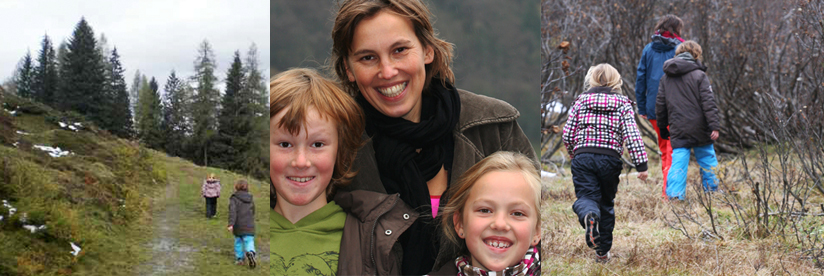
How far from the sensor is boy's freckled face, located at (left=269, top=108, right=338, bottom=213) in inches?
91.4

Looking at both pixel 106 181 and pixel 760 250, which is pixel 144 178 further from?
pixel 760 250

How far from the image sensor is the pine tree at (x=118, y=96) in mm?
2846

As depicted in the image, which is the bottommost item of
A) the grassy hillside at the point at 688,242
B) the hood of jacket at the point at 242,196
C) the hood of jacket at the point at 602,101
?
the grassy hillside at the point at 688,242

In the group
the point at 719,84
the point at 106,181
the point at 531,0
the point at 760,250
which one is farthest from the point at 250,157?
the point at 719,84

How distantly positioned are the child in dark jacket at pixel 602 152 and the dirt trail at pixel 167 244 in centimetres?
213

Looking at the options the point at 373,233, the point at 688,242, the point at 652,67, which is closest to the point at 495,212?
the point at 373,233

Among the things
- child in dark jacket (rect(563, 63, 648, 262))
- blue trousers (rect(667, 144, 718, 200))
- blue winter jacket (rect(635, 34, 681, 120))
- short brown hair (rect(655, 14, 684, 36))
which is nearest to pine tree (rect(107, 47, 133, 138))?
child in dark jacket (rect(563, 63, 648, 262))

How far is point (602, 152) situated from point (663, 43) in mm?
2739

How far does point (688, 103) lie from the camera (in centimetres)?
564

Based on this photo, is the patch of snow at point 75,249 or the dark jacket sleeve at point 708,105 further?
the dark jacket sleeve at point 708,105

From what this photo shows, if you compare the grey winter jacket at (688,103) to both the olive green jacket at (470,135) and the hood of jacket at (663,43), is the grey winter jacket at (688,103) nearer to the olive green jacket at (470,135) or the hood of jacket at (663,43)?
the hood of jacket at (663,43)

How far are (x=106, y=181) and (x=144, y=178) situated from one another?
17 centimetres

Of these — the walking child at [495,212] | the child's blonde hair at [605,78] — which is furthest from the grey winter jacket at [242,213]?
the child's blonde hair at [605,78]

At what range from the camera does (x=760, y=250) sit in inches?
163
